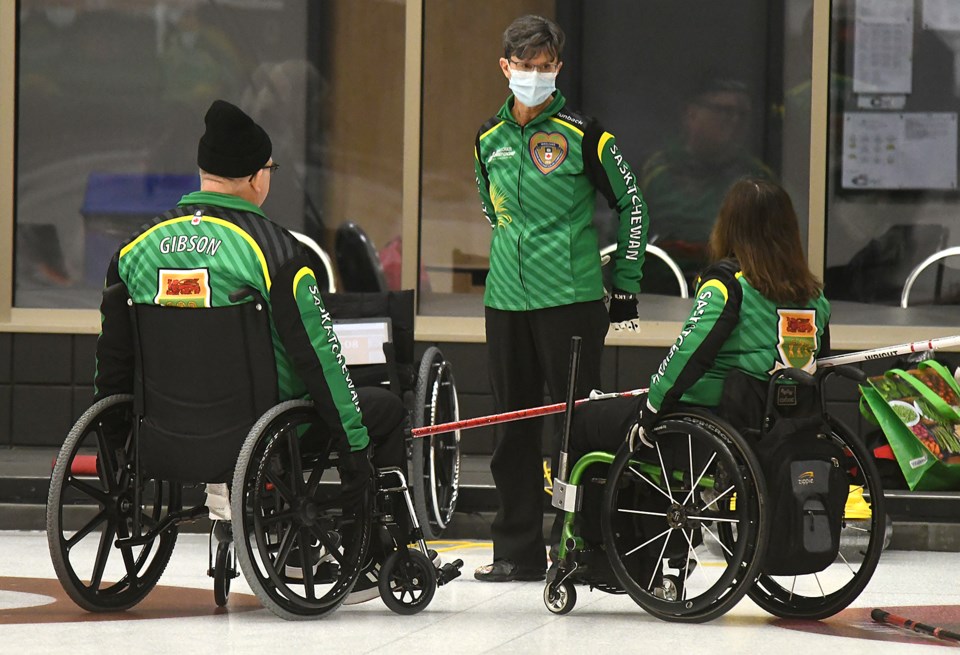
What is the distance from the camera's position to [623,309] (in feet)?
19.0

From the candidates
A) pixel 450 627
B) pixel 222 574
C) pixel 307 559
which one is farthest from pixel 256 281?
pixel 450 627

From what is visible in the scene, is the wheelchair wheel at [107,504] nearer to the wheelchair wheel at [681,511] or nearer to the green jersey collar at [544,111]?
the wheelchair wheel at [681,511]

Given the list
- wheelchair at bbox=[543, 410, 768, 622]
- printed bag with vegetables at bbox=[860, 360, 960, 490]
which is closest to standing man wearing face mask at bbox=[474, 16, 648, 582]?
wheelchair at bbox=[543, 410, 768, 622]

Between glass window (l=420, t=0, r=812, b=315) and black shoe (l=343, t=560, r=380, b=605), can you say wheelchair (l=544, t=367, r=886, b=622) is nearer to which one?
black shoe (l=343, t=560, r=380, b=605)

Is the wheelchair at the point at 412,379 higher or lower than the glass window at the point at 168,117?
lower

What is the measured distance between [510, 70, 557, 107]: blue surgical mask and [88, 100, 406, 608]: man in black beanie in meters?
1.05

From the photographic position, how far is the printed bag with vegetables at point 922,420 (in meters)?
6.91

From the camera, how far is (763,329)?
4.95 m

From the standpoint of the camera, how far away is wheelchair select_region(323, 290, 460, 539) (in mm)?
5961

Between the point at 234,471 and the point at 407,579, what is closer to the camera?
the point at 234,471

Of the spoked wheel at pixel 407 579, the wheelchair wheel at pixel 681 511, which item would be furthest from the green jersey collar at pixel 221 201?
the wheelchair wheel at pixel 681 511

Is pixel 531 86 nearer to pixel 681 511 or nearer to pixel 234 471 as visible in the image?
pixel 681 511

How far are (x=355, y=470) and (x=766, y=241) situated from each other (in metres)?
1.44

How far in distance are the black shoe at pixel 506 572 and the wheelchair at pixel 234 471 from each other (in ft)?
2.36
